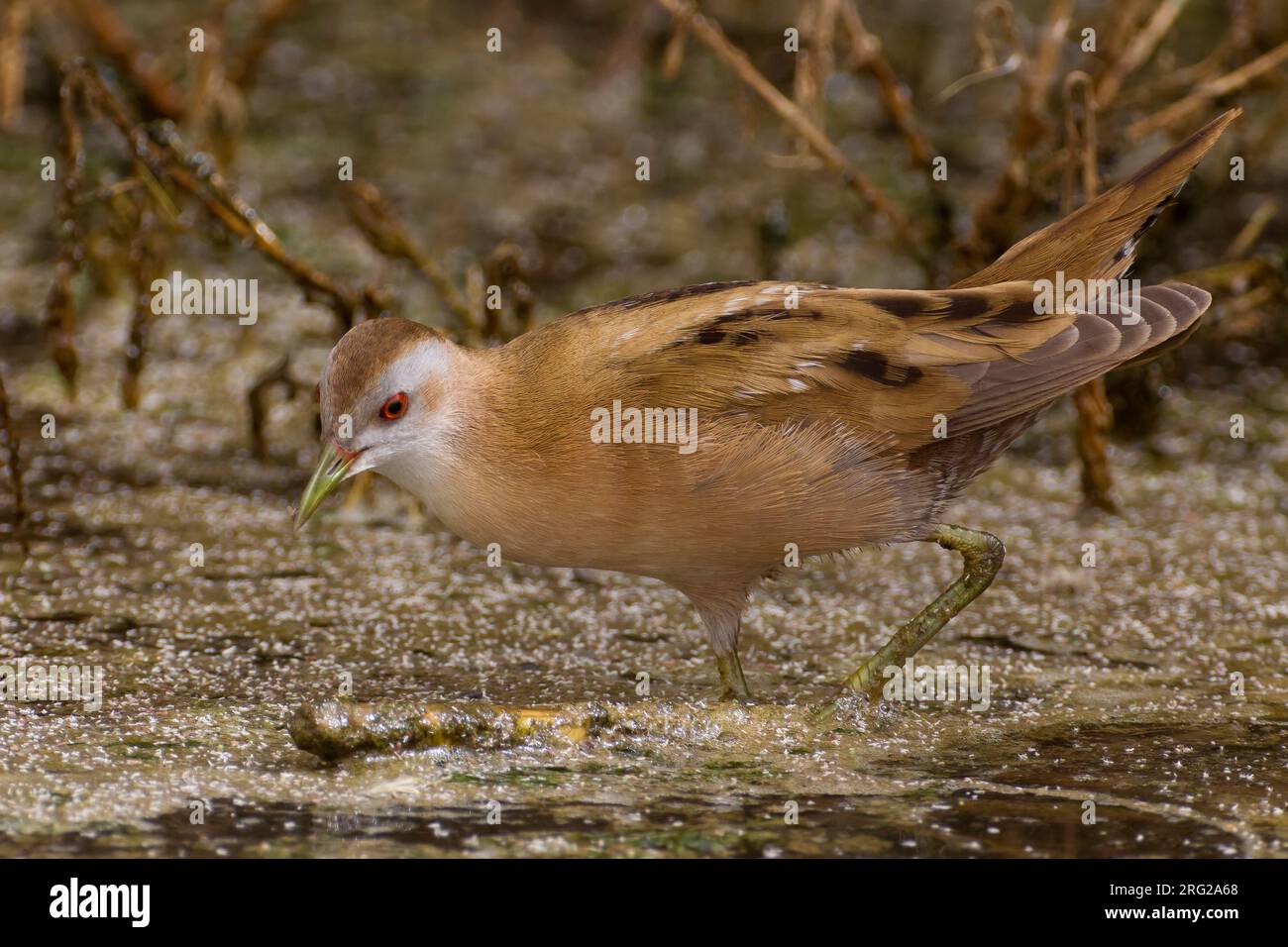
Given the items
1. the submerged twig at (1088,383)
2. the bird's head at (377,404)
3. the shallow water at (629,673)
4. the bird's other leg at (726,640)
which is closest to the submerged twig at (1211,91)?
the submerged twig at (1088,383)

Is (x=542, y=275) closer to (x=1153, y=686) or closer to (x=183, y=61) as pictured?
(x=183, y=61)

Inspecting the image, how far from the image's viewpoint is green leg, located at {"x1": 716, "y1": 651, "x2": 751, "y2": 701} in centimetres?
430

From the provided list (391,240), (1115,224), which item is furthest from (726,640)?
(391,240)

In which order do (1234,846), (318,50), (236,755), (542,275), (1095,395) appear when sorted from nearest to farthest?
1. (1234,846)
2. (236,755)
3. (1095,395)
4. (542,275)
5. (318,50)

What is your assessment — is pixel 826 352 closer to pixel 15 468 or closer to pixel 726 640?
pixel 726 640

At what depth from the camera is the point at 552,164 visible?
27.8 ft

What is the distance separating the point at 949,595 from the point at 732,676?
620 mm

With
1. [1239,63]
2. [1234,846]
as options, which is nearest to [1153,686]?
[1234,846]

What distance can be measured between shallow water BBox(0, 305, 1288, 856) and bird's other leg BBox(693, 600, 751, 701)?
75mm

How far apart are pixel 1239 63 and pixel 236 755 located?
15.6 ft

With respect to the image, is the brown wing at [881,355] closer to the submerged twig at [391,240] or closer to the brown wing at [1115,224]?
the brown wing at [1115,224]

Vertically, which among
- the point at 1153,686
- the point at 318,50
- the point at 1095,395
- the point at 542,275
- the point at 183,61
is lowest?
the point at 1153,686

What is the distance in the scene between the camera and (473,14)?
9945 millimetres

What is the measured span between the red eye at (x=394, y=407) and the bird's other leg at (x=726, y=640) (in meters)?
0.90
